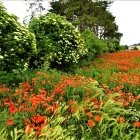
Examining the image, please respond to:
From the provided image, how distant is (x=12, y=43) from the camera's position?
8.68m

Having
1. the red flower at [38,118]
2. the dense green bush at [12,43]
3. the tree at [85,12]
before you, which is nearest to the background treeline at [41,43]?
the dense green bush at [12,43]

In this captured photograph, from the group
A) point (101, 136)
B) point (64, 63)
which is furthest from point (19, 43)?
point (64, 63)

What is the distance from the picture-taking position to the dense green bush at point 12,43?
866 cm

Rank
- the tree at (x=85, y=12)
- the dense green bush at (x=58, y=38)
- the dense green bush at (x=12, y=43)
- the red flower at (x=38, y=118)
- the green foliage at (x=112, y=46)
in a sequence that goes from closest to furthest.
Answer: the red flower at (x=38, y=118)
the dense green bush at (x=12, y=43)
the dense green bush at (x=58, y=38)
the green foliage at (x=112, y=46)
the tree at (x=85, y=12)

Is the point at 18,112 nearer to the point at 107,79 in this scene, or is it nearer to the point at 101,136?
the point at 101,136

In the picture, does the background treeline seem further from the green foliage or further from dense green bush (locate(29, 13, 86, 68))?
the green foliage

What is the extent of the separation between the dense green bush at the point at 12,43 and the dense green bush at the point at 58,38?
3869 millimetres

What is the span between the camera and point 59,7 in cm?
5009

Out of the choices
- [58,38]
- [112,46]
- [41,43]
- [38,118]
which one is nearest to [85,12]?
[112,46]

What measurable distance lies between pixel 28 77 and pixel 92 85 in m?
2.57

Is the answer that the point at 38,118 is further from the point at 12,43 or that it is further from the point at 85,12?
the point at 85,12

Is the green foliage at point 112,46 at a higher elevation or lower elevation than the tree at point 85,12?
lower

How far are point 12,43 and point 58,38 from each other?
19.3ft

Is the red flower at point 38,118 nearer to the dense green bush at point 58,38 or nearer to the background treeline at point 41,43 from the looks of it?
the background treeline at point 41,43
